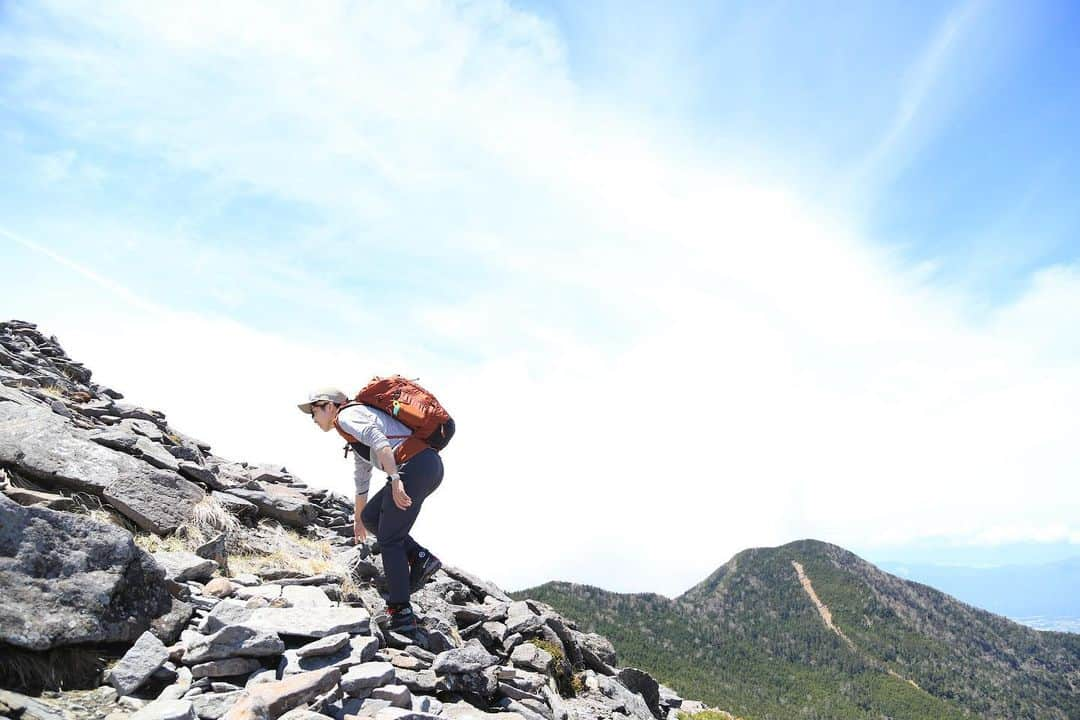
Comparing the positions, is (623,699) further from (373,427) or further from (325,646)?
(373,427)

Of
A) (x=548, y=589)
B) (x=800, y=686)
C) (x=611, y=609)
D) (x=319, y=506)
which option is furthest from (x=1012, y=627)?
(x=319, y=506)

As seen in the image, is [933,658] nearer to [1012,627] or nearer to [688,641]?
[1012,627]

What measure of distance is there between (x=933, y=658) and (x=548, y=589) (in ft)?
334

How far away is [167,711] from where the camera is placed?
561 cm

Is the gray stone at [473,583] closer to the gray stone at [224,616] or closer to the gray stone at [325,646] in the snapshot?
the gray stone at [224,616]

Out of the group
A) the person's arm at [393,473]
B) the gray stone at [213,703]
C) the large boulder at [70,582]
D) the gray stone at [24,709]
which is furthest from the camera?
the person's arm at [393,473]

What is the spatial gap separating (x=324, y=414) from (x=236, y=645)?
3232mm

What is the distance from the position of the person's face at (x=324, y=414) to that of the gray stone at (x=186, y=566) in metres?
2.74

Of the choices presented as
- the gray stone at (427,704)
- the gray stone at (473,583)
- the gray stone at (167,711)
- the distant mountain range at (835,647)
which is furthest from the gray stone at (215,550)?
the distant mountain range at (835,647)

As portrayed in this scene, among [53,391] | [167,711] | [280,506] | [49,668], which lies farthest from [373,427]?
[53,391]

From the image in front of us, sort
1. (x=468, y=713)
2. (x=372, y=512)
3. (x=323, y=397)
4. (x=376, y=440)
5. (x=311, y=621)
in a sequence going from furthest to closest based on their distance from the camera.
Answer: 1. (x=372, y=512)
2. (x=323, y=397)
3. (x=376, y=440)
4. (x=468, y=713)
5. (x=311, y=621)

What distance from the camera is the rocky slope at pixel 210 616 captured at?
6.11 meters

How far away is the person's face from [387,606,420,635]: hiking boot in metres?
2.93

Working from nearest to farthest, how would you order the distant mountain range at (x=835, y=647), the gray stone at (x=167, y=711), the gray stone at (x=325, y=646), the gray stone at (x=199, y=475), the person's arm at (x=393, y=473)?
the gray stone at (x=167, y=711), the gray stone at (x=325, y=646), the person's arm at (x=393, y=473), the gray stone at (x=199, y=475), the distant mountain range at (x=835, y=647)
